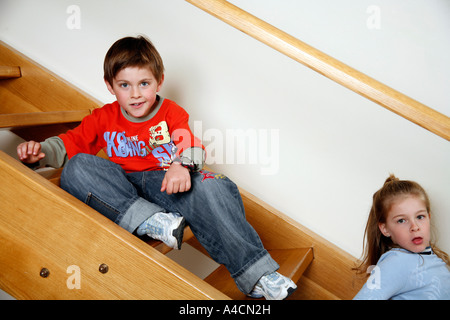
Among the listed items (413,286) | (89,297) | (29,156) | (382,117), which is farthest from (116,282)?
(382,117)

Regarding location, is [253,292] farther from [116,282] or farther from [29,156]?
[29,156]

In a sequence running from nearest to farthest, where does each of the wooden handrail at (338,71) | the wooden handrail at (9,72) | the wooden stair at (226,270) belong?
the wooden handrail at (338,71) → the wooden stair at (226,270) → the wooden handrail at (9,72)

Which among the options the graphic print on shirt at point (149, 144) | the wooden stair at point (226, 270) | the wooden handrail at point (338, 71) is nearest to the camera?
the wooden handrail at point (338, 71)

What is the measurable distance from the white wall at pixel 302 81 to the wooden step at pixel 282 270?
111 millimetres

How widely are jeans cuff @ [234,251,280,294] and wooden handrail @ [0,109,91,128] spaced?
2.36 feet

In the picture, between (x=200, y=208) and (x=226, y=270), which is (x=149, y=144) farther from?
(x=226, y=270)

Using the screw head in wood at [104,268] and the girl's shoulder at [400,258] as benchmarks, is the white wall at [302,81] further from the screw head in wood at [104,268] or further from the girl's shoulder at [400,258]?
the screw head in wood at [104,268]

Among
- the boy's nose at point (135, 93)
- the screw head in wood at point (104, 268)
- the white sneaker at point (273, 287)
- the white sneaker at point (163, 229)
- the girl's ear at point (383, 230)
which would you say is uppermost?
the boy's nose at point (135, 93)

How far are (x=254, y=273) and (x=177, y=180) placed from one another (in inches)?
10.3

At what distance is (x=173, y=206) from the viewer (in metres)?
1.04

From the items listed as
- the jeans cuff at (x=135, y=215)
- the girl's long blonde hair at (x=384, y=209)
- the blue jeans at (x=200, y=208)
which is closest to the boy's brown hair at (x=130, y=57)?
the blue jeans at (x=200, y=208)

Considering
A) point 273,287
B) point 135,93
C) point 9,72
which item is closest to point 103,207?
point 135,93

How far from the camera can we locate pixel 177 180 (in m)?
0.96

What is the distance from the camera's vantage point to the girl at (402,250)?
90cm
